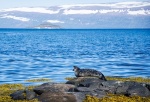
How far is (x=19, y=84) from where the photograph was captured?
115 ft

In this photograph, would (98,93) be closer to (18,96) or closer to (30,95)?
(30,95)

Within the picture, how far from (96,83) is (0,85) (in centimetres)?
1031

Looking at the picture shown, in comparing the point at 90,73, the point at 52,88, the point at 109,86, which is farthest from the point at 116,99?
the point at 90,73

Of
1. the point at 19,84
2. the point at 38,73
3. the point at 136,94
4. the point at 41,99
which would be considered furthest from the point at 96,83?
the point at 38,73

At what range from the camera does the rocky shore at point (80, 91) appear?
24.9 meters

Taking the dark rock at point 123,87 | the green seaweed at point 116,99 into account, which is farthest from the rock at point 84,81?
the green seaweed at point 116,99

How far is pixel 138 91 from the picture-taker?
27.4 m

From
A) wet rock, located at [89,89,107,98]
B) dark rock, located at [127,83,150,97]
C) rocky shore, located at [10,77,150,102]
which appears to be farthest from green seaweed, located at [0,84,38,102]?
dark rock, located at [127,83,150,97]

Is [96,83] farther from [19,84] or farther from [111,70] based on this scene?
[111,70]

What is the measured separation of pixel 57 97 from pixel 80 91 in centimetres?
323

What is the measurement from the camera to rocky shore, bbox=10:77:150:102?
24891 millimetres

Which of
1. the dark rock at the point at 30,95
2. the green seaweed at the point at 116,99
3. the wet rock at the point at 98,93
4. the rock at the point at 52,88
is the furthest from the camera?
the rock at the point at 52,88

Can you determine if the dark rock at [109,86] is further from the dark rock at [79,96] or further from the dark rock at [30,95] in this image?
the dark rock at [30,95]

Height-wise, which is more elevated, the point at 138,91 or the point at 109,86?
the point at 109,86
